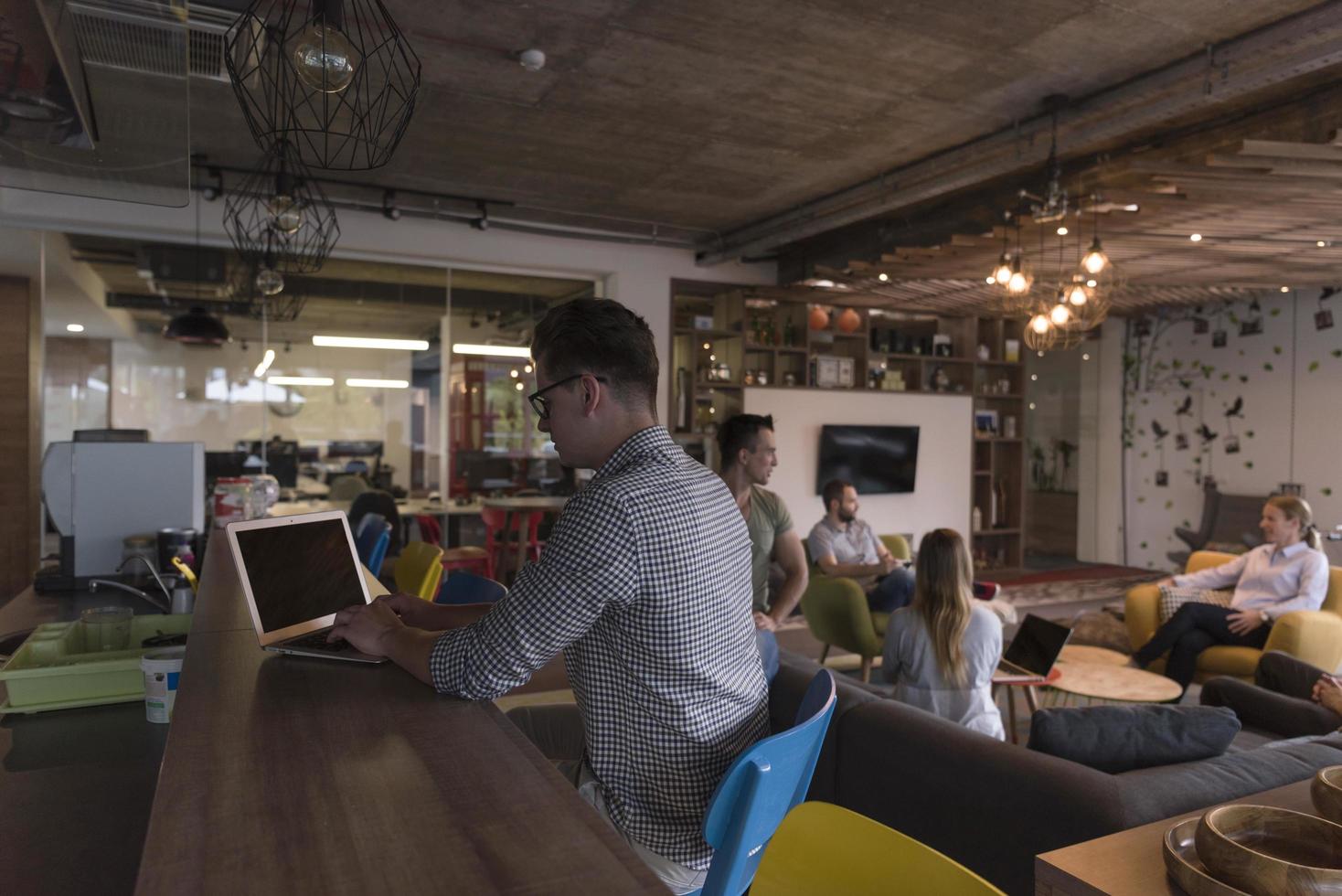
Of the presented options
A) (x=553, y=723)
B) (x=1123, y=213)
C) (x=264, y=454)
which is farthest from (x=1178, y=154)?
(x=264, y=454)

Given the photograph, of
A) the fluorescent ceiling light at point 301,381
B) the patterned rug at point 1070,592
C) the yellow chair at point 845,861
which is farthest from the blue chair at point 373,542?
the patterned rug at point 1070,592

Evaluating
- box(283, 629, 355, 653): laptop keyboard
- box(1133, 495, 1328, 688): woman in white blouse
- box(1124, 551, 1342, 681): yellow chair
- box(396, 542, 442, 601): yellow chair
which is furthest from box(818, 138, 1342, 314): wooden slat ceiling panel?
box(283, 629, 355, 653): laptop keyboard

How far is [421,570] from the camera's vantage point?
350 centimetres

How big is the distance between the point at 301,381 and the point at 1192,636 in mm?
6593

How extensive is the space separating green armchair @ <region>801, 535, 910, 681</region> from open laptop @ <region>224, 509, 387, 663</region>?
12.4 feet

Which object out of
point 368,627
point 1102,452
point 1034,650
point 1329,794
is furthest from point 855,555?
point 1102,452

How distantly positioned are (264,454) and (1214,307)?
968 cm

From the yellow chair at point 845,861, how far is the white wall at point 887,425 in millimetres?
6847

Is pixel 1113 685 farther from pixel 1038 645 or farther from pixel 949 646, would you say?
pixel 949 646

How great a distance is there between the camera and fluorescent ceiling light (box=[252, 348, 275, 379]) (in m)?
6.96

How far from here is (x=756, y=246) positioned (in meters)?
7.20

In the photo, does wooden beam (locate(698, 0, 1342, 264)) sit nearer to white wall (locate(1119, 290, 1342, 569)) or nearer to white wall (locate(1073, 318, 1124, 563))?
white wall (locate(1119, 290, 1342, 569))

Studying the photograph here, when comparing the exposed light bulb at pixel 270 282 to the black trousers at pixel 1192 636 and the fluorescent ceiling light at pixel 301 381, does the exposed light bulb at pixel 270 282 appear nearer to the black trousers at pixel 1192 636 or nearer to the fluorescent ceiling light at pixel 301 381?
the fluorescent ceiling light at pixel 301 381

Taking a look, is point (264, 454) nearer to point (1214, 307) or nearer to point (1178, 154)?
point (1178, 154)
